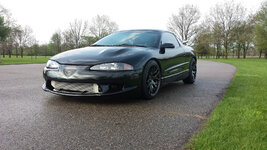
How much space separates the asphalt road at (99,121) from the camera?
2.05m

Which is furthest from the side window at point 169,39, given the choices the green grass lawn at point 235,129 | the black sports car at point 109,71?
the green grass lawn at point 235,129

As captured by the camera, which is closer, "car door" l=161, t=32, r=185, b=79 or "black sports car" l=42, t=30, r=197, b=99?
"black sports car" l=42, t=30, r=197, b=99

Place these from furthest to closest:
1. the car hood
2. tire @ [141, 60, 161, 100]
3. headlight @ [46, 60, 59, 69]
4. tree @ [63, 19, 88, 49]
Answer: tree @ [63, 19, 88, 49] → tire @ [141, 60, 161, 100] → headlight @ [46, 60, 59, 69] → the car hood

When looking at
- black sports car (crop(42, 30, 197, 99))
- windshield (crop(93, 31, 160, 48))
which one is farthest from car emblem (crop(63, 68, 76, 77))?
windshield (crop(93, 31, 160, 48))

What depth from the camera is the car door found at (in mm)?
4383

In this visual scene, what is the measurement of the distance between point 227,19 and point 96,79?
4101 cm

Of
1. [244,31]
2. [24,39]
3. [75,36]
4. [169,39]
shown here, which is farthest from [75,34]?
[169,39]

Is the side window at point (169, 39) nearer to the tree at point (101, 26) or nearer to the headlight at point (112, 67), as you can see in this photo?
the headlight at point (112, 67)

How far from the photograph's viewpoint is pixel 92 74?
3.27 m

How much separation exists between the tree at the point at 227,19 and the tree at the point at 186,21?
25.0ft

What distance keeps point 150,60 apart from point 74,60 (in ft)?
4.38

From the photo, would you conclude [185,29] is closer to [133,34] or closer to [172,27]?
[172,27]

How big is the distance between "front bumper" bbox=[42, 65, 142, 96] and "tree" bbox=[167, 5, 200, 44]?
44.7 meters

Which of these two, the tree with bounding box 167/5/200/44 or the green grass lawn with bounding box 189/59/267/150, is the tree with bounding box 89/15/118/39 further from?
the green grass lawn with bounding box 189/59/267/150
